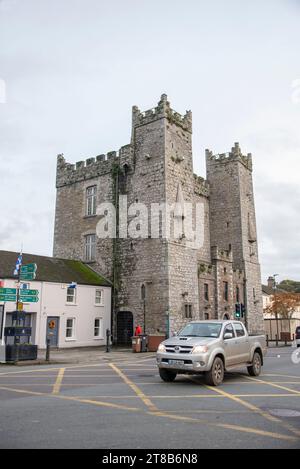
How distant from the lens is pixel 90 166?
38094mm

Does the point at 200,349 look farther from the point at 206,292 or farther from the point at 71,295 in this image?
the point at 206,292

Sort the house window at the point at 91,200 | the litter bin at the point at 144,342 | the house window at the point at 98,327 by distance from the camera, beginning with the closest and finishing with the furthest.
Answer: the litter bin at the point at 144,342
the house window at the point at 98,327
the house window at the point at 91,200

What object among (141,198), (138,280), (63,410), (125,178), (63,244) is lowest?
(63,410)

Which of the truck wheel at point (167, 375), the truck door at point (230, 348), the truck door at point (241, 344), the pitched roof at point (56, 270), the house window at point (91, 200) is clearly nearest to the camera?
the truck wheel at point (167, 375)

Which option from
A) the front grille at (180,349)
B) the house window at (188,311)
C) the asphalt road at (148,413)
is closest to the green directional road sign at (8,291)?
the asphalt road at (148,413)

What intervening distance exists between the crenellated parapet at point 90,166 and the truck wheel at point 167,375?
24609 millimetres

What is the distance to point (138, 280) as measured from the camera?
32188 mm

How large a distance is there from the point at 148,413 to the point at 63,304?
2248cm

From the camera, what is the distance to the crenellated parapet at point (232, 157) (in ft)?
141

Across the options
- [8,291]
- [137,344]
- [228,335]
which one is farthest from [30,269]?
[228,335]

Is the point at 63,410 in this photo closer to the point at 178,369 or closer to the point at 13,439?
the point at 13,439

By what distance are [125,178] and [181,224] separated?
21.2ft

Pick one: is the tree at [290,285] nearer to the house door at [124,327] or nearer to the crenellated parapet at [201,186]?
the crenellated parapet at [201,186]
